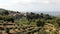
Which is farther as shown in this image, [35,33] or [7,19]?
[7,19]

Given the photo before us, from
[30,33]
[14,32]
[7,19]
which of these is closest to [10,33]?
[14,32]

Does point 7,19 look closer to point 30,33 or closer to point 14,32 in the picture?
point 14,32

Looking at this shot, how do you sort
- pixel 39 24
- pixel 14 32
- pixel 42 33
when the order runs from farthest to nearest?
pixel 39 24
pixel 14 32
pixel 42 33

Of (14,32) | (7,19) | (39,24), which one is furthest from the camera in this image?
(7,19)

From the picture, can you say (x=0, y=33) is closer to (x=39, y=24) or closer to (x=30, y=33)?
(x=30, y=33)

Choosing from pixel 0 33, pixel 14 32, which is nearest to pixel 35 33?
pixel 14 32

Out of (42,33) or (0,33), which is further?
(0,33)

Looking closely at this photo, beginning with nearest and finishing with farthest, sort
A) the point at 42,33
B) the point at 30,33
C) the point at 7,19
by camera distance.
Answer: the point at 42,33
the point at 30,33
the point at 7,19

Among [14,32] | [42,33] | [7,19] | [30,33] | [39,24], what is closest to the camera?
[42,33]
